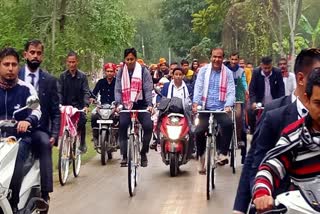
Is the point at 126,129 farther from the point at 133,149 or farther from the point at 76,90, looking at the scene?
the point at 76,90

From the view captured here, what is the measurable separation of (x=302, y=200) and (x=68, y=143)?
28.5 feet

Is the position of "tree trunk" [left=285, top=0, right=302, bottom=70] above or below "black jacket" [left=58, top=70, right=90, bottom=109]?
above

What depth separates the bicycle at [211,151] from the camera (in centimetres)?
1012

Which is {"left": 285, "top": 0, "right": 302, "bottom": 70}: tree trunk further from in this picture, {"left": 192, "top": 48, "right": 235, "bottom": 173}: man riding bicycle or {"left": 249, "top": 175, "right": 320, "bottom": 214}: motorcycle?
{"left": 249, "top": 175, "right": 320, "bottom": 214}: motorcycle

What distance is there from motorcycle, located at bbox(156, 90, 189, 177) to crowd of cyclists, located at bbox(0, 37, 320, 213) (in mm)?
553

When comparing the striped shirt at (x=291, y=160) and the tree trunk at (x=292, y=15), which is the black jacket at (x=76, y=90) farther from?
the tree trunk at (x=292, y=15)

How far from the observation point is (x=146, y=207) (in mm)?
9516

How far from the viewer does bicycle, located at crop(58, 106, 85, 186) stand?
37.6 feet

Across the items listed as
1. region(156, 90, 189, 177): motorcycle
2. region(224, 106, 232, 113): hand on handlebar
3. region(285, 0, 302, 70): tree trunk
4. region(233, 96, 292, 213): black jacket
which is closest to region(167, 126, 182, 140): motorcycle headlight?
region(156, 90, 189, 177): motorcycle

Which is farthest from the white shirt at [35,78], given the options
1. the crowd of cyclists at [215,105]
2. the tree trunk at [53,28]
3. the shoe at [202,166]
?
the tree trunk at [53,28]

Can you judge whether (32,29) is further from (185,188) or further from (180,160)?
(185,188)

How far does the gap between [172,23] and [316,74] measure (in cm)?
5354

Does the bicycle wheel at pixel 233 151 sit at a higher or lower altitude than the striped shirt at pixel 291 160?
lower

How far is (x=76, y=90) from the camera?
13.0 m
